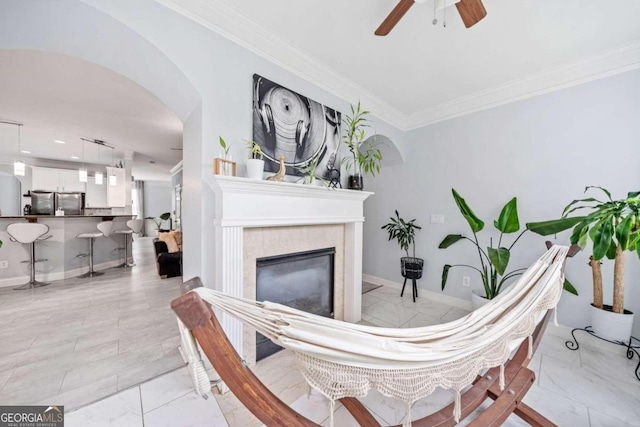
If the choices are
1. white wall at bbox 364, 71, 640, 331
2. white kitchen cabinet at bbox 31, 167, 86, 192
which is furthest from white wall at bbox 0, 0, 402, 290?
white kitchen cabinet at bbox 31, 167, 86, 192

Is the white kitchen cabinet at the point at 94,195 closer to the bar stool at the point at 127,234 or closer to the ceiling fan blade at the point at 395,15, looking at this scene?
the bar stool at the point at 127,234

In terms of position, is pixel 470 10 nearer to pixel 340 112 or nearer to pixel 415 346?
pixel 340 112

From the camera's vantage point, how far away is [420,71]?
233cm

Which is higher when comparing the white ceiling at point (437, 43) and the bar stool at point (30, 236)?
the white ceiling at point (437, 43)

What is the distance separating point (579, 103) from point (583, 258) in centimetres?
153

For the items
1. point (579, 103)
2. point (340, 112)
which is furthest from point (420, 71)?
point (579, 103)

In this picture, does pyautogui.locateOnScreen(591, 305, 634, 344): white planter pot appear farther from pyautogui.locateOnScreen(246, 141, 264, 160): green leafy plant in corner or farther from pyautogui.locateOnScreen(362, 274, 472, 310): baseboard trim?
pyautogui.locateOnScreen(246, 141, 264, 160): green leafy plant in corner

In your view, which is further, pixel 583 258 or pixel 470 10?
pixel 583 258

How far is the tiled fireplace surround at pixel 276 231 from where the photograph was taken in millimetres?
1583

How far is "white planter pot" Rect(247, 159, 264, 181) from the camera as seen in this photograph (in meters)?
1.69

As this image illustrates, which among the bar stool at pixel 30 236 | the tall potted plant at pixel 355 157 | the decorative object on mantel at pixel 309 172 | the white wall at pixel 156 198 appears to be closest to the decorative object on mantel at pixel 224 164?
the decorative object on mantel at pixel 309 172

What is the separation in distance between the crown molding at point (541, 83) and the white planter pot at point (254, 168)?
262cm

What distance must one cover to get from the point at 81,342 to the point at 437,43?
4027mm

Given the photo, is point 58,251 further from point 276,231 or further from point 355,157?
point 355,157
